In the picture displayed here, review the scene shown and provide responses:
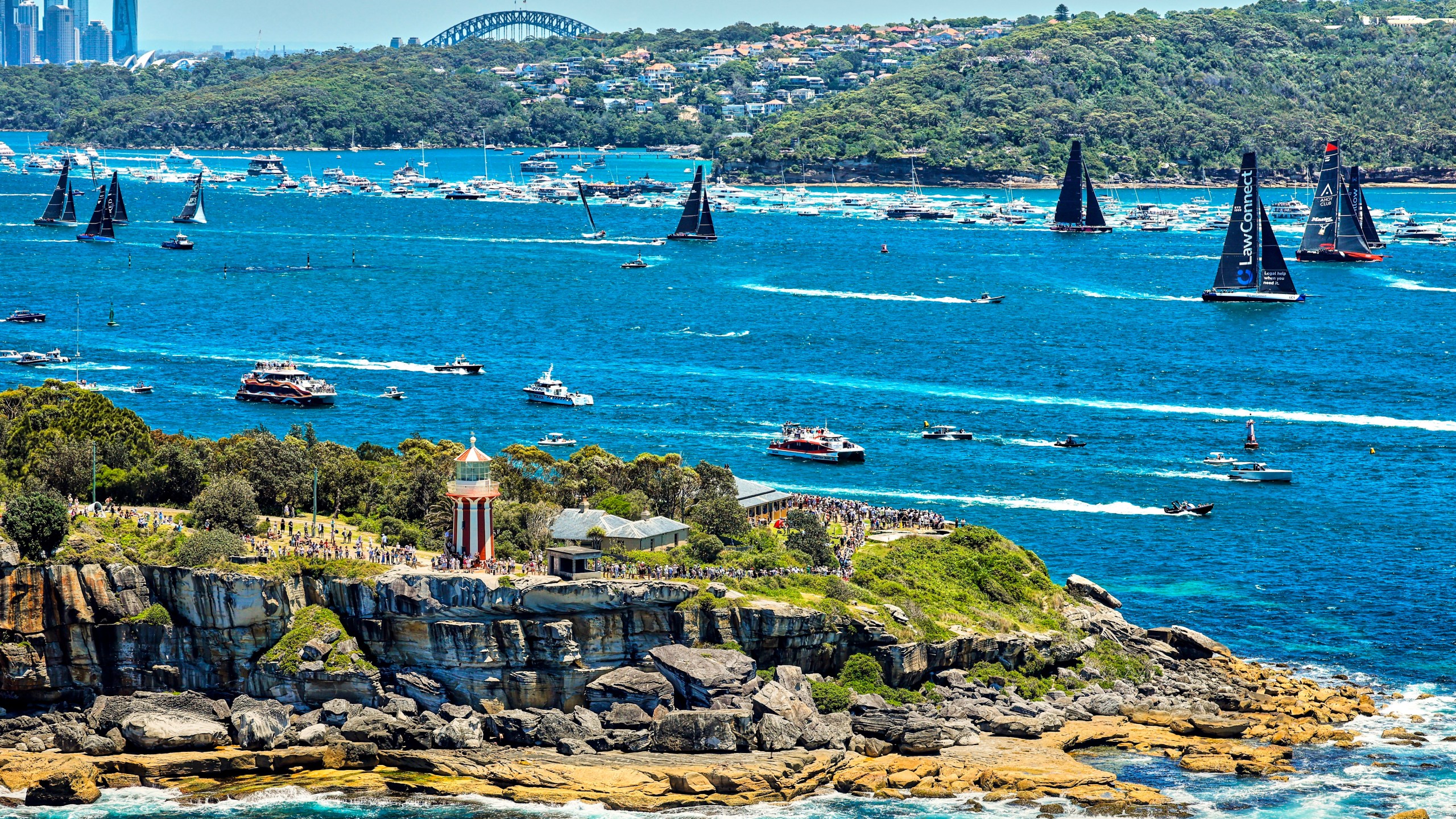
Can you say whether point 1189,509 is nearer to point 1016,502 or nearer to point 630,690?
point 1016,502

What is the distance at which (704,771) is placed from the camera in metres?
63.3

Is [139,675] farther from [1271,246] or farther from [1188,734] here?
[1271,246]

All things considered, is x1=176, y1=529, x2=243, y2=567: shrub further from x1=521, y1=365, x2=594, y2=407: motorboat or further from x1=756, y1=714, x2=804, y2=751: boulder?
x1=521, y1=365, x2=594, y2=407: motorboat

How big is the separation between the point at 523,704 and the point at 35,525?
19.6 meters

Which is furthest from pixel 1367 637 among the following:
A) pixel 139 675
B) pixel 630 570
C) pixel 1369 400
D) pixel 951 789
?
pixel 1369 400

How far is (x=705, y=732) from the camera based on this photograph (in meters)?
65.4

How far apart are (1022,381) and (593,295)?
6466 cm

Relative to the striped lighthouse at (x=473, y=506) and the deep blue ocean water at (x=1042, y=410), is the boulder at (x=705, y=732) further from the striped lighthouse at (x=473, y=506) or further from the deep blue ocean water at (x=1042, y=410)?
the striped lighthouse at (x=473, y=506)

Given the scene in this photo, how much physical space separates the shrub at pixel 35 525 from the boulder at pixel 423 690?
14.4m

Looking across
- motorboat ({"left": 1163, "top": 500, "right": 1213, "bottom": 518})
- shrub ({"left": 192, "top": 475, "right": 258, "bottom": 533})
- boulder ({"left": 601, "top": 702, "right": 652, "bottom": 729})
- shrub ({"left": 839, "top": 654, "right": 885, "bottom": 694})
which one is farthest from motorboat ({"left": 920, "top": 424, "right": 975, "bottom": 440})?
boulder ({"left": 601, "top": 702, "right": 652, "bottom": 729})

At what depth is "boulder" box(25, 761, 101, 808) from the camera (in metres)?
61.1

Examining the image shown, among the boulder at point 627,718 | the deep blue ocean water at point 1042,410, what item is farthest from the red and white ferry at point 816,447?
the boulder at point 627,718

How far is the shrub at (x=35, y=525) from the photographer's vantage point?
A: 69438 mm

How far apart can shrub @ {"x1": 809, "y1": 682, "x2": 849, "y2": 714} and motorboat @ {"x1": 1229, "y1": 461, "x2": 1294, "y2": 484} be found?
5094 centimetres
